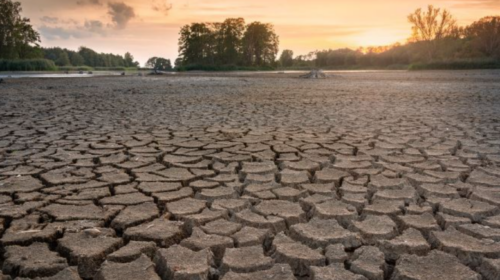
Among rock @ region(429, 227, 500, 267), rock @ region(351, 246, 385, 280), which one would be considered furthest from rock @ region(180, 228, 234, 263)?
rock @ region(429, 227, 500, 267)

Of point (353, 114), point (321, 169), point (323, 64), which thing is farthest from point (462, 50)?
point (321, 169)

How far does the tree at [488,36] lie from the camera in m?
37.4

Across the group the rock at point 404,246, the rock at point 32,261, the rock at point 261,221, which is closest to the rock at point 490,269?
the rock at point 404,246

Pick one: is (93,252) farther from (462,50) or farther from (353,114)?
(462,50)

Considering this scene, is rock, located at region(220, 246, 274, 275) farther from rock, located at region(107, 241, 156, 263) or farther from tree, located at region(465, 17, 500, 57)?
tree, located at region(465, 17, 500, 57)

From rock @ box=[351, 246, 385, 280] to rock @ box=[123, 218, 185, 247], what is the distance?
0.79m

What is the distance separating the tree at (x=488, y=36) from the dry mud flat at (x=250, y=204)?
38.7 meters

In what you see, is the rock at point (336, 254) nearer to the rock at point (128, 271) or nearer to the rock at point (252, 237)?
the rock at point (252, 237)

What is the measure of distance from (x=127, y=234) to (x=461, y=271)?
1419 millimetres

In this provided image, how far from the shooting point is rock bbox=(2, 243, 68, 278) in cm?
156

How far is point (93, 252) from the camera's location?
1.71 m

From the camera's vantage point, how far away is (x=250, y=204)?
7.59ft

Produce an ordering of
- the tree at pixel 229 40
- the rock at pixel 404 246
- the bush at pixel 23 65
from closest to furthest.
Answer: the rock at pixel 404 246, the bush at pixel 23 65, the tree at pixel 229 40

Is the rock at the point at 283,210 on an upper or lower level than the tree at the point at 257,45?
lower
